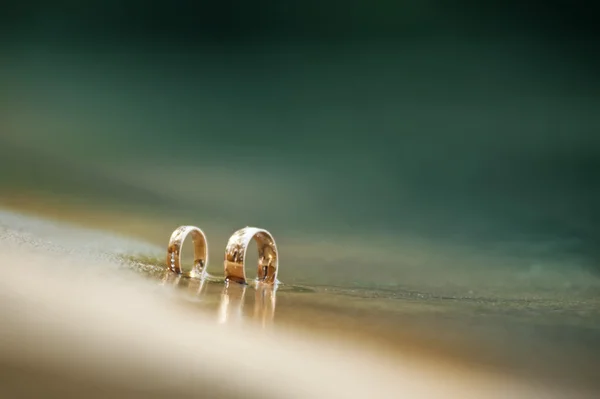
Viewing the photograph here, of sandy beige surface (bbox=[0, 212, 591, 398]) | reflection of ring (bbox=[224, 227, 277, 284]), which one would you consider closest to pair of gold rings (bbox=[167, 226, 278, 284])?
reflection of ring (bbox=[224, 227, 277, 284])

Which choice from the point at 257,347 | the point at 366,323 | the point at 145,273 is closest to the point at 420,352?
the point at 366,323

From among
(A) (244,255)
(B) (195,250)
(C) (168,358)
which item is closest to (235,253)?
(A) (244,255)

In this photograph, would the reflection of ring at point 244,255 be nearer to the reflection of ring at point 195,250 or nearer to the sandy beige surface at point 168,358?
the reflection of ring at point 195,250

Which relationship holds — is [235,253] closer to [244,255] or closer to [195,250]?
[244,255]

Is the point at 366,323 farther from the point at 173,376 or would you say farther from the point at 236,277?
the point at 173,376

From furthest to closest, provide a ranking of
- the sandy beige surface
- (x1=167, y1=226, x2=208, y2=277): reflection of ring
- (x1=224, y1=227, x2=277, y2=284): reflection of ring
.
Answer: (x1=167, y1=226, x2=208, y2=277): reflection of ring → (x1=224, y1=227, x2=277, y2=284): reflection of ring → the sandy beige surface

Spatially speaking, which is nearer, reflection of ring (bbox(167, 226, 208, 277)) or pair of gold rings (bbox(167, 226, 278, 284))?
pair of gold rings (bbox(167, 226, 278, 284))

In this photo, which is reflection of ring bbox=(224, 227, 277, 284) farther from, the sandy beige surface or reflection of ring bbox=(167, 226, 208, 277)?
the sandy beige surface

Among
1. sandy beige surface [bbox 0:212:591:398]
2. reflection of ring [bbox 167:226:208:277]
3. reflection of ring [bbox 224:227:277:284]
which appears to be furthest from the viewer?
reflection of ring [bbox 167:226:208:277]

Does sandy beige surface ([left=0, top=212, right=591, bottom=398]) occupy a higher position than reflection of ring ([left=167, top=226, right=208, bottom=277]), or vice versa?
reflection of ring ([left=167, top=226, right=208, bottom=277])
